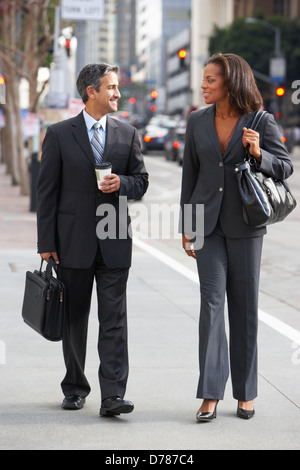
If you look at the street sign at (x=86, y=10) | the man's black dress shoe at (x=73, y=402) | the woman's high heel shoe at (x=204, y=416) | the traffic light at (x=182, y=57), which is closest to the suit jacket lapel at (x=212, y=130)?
the woman's high heel shoe at (x=204, y=416)

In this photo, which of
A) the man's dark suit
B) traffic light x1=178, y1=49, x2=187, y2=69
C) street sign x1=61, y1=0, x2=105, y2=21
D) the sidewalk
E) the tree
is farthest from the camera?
traffic light x1=178, y1=49, x2=187, y2=69

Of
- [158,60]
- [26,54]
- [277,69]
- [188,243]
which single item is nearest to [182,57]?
[26,54]

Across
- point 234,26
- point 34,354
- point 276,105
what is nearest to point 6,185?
point 34,354

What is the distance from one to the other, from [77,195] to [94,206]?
108mm

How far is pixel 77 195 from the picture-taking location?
570 centimetres

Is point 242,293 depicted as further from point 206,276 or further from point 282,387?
point 282,387

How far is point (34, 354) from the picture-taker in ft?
24.4

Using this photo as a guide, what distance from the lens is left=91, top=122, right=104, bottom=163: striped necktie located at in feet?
18.8

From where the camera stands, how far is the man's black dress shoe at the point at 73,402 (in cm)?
587

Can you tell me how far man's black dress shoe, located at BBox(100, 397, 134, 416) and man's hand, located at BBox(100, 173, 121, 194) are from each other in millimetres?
1114

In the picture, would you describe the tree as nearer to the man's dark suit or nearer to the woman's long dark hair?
the man's dark suit

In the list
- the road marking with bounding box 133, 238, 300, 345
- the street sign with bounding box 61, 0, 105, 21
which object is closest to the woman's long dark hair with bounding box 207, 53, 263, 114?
the road marking with bounding box 133, 238, 300, 345

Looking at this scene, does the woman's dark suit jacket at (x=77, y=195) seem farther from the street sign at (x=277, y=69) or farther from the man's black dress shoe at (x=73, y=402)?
the street sign at (x=277, y=69)
